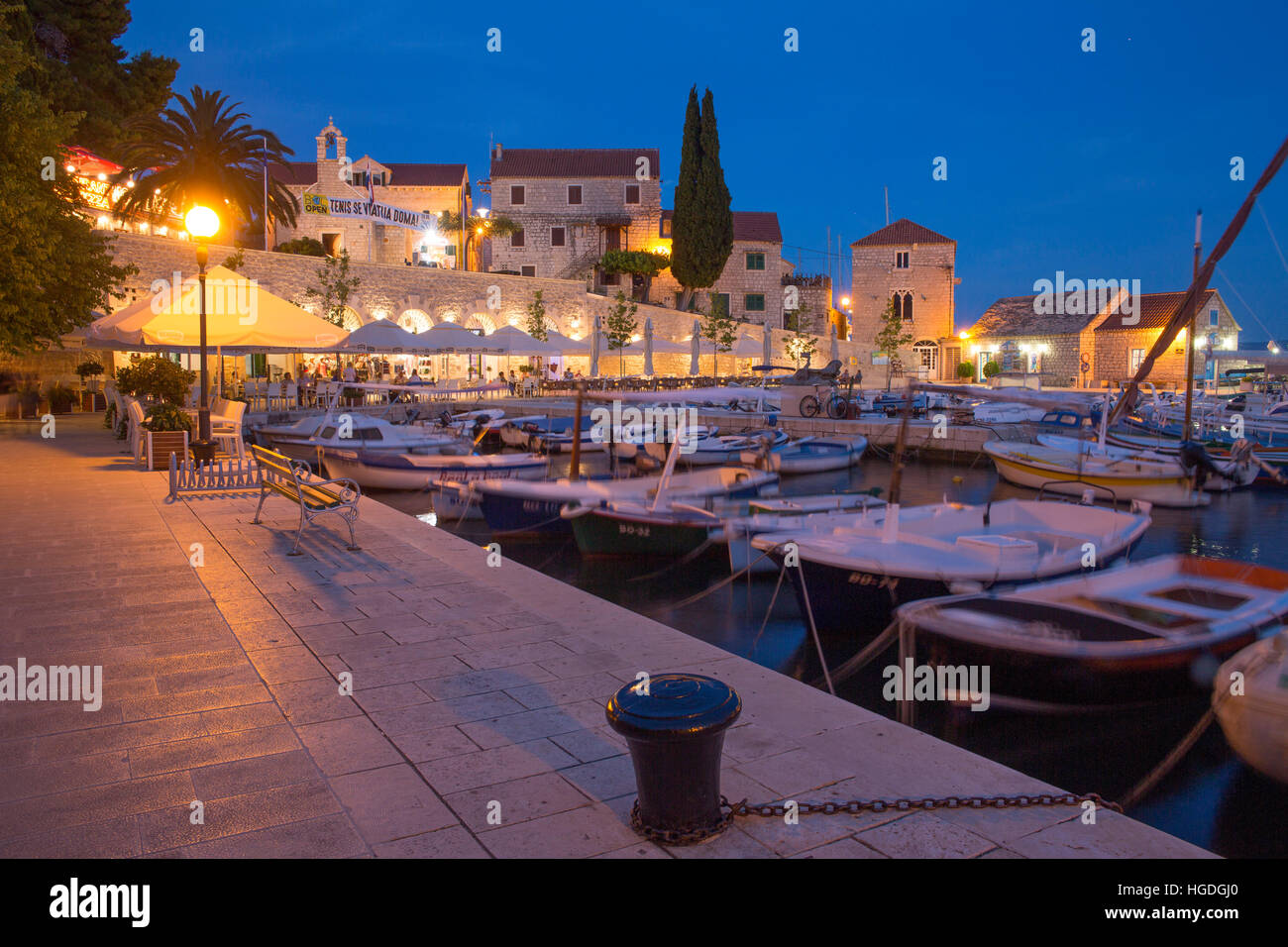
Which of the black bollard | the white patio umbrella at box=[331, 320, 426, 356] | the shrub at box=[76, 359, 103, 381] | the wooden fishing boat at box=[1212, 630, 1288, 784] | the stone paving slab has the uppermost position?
the white patio umbrella at box=[331, 320, 426, 356]

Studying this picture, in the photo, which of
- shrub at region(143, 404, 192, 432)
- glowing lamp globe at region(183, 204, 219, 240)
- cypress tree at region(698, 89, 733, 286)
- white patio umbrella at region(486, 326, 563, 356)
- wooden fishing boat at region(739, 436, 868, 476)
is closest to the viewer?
glowing lamp globe at region(183, 204, 219, 240)

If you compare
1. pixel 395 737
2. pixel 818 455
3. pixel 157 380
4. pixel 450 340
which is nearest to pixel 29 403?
pixel 157 380

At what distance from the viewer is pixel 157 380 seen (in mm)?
17109

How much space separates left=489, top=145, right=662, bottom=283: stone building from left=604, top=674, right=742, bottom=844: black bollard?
51.4 metres

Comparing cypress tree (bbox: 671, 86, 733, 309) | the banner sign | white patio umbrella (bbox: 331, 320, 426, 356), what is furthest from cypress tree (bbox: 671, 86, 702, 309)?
white patio umbrella (bbox: 331, 320, 426, 356)

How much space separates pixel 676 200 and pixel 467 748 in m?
48.9

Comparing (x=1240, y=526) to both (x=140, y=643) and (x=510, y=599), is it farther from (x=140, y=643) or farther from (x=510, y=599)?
(x=140, y=643)

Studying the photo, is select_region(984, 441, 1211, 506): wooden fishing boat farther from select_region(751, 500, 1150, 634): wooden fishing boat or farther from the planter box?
the planter box

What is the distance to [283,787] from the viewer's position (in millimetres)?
3459

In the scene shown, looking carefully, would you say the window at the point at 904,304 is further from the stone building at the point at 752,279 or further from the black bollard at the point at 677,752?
the black bollard at the point at 677,752

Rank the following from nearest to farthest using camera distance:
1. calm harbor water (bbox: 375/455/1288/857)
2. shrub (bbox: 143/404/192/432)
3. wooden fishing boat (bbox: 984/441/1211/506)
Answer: calm harbor water (bbox: 375/455/1288/857)
shrub (bbox: 143/404/192/432)
wooden fishing boat (bbox: 984/441/1211/506)

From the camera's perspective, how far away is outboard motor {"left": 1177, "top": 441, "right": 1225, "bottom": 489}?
17000 mm

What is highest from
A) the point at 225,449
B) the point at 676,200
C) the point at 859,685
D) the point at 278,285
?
the point at 676,200

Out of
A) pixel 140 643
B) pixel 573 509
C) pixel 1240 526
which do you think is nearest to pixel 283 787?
pixel 140 643
